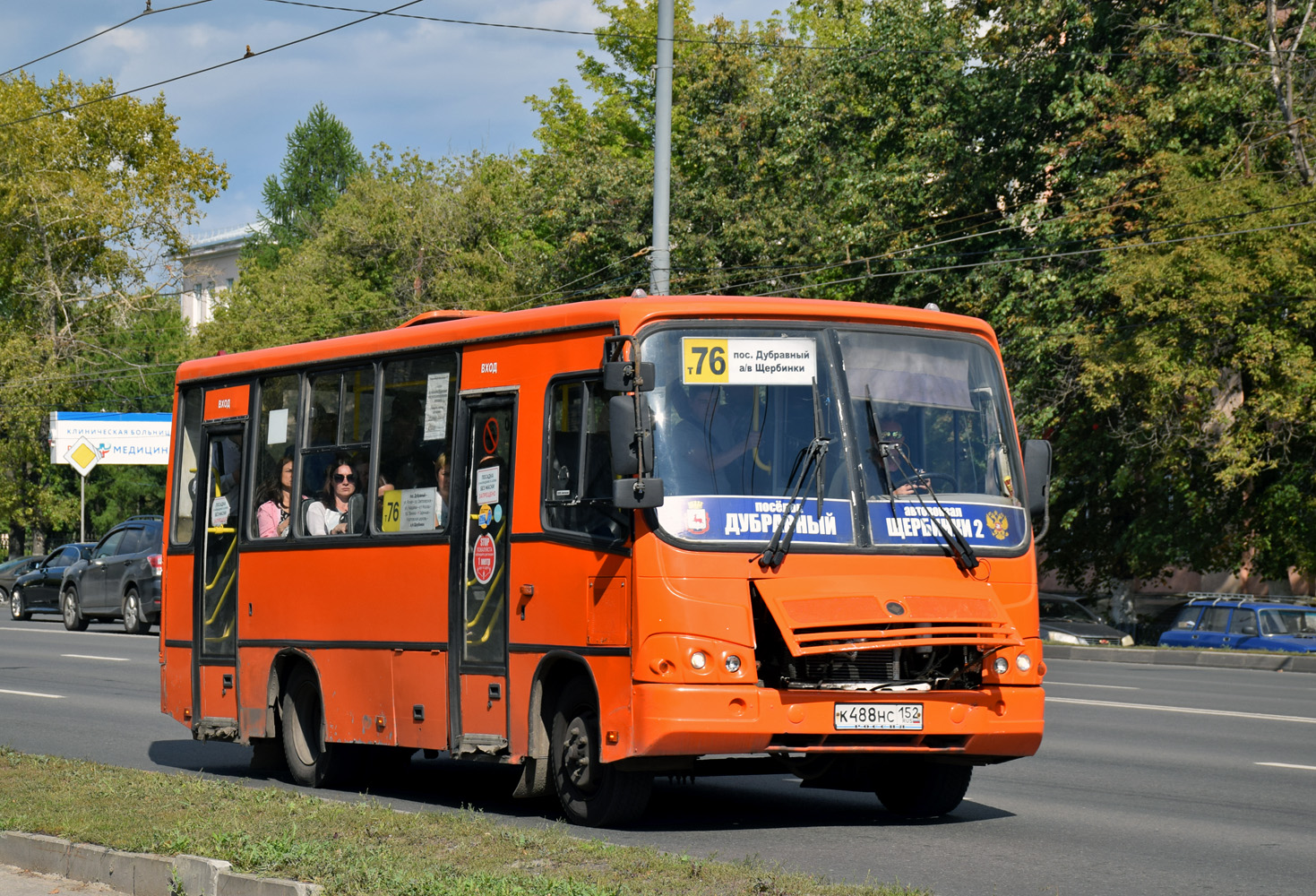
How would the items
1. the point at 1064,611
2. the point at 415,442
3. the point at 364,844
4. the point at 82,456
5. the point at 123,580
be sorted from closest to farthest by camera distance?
the point at 364,844, the point at 415,442, the point at 123,580, the point at 1064,611, the point at 82,456

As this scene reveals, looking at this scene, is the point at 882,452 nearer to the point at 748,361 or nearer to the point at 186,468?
the point at 748,361

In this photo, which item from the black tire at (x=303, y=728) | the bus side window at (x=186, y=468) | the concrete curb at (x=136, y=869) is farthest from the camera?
the bus side window at (x=186, y=468)

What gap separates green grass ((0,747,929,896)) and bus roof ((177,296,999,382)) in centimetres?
273

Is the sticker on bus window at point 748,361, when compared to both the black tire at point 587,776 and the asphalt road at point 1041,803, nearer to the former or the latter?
the black tire at point 587,776

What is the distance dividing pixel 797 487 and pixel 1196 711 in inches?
364

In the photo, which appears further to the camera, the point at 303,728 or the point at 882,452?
the point at 303,728

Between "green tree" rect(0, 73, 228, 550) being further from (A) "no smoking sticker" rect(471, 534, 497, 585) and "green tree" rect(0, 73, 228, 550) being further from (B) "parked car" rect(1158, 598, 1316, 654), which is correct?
(A) "no smoking sticker" rect(471, 534, 497, 585)

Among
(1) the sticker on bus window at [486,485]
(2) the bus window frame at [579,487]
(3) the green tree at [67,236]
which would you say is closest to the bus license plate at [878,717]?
(2) the bus window frame at [579,487]

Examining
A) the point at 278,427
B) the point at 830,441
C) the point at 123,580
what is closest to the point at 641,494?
the point at 830,441

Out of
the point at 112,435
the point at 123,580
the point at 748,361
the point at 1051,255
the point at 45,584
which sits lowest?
the point at 45,584

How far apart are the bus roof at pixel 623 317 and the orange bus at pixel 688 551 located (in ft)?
0.07

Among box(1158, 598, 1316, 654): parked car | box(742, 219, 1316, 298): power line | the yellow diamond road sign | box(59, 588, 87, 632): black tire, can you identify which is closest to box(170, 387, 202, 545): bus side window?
box(742, 219, 1316, 298): power line

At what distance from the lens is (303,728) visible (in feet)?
38.9

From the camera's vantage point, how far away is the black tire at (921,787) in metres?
9.69
